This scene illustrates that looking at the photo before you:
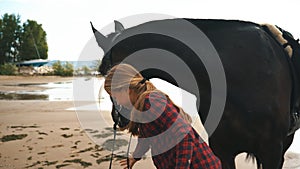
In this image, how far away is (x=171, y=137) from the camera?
5.91 feet

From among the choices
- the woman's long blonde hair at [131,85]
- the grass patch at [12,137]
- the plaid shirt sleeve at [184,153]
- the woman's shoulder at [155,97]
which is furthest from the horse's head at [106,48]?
the grass patch at [12,137]

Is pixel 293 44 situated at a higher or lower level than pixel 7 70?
higher

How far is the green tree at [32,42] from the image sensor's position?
120 feet

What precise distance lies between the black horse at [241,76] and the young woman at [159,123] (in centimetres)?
42

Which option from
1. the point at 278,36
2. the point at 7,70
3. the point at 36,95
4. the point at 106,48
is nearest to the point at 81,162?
the point at 106,48

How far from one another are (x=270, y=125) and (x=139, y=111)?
3.52 ft

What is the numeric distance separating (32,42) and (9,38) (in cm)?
271

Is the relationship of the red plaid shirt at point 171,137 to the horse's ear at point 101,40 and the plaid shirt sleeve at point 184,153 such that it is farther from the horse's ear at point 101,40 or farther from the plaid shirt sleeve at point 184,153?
the horse's ear at point 101,40

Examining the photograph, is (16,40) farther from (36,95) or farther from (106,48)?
(106,48)

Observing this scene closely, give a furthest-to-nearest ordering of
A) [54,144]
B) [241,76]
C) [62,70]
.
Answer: [62,70], [54,144], [241,76]

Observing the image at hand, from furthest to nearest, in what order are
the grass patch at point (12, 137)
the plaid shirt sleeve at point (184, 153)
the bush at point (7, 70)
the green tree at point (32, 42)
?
the green tree at point (32, 42) → the bush at point (7, 70) → the grass patch at point (12, 137) → the plaid shirt sleeve at point (184, 153)

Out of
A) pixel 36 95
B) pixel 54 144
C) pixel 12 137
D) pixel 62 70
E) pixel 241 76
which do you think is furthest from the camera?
pixel 62 70

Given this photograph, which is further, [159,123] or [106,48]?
[106,48]

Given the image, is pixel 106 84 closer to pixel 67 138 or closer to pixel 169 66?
pixel 169 66
